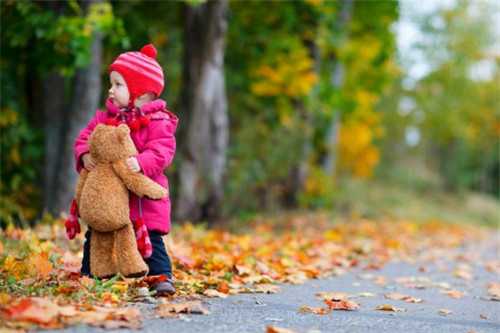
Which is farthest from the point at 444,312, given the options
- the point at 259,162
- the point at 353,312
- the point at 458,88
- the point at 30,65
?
the point at 458,88

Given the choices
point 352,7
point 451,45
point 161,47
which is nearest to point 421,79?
point 451,45

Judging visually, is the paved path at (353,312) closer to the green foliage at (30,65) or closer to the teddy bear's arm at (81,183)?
the teddy bear's arm at (81,183)

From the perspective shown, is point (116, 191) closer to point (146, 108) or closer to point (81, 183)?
point (81, 183)

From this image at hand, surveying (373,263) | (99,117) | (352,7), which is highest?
(352,7)

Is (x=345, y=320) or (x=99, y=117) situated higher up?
(x=99, y=117)

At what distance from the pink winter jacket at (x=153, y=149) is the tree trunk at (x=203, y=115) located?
7238 millimetres

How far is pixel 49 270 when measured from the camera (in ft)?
16.5

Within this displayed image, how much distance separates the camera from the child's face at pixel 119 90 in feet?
15.7

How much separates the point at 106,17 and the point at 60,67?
176cm

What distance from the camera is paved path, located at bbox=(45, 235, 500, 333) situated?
4230 mm

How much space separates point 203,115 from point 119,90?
24.8 ft

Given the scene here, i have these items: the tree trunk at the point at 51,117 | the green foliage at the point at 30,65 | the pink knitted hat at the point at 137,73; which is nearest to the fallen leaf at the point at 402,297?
the pink knitted hat at the point at 137,73

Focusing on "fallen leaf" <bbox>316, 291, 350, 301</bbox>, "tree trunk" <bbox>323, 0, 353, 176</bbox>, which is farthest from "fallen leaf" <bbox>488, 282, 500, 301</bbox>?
"tree trunk" <bbox>323, 0, 353, 176</bbox>

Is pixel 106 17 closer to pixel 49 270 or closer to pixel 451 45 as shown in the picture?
pixel 49 270
